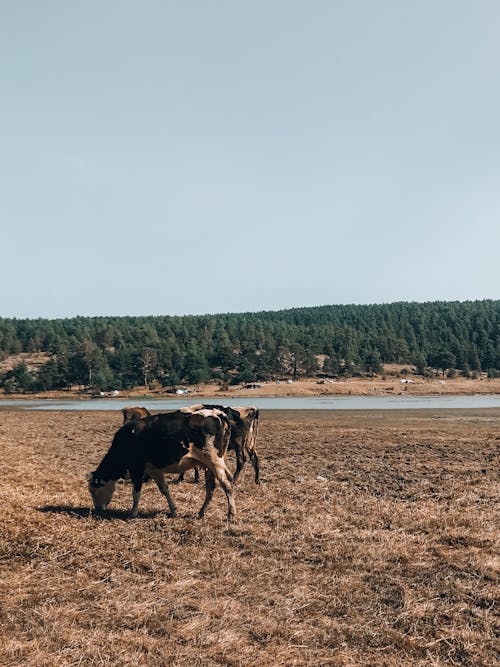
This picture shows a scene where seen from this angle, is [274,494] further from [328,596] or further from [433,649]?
[433,649]

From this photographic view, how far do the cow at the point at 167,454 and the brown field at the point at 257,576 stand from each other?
1.90 feet

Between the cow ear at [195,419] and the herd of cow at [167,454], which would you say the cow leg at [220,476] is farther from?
the cow ear at [195,419]

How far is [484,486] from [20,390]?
133 metres

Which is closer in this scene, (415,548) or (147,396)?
(415,548)

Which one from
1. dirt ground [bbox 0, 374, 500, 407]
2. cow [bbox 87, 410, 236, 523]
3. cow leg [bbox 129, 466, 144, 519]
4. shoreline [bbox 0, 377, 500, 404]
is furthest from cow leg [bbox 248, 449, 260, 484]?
shoreline [bbox 0, 377, 500, 404]

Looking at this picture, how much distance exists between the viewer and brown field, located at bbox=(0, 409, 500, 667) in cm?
570

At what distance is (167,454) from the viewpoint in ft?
36.1

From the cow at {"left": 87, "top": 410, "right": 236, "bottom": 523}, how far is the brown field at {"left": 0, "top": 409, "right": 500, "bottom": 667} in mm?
578

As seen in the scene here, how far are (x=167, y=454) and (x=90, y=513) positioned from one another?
2109 millimetres

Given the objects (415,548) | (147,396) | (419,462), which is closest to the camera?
(415,548)

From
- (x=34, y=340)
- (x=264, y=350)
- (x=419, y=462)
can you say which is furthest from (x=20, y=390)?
(x=419, y=462)

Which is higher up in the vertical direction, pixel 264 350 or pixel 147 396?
pixel 264 350

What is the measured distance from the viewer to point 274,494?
1353 cm

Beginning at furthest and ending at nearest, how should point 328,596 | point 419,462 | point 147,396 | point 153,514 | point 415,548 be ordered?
point 147,396, point 419,462, point 153,514, point 415,548, point 328,596
